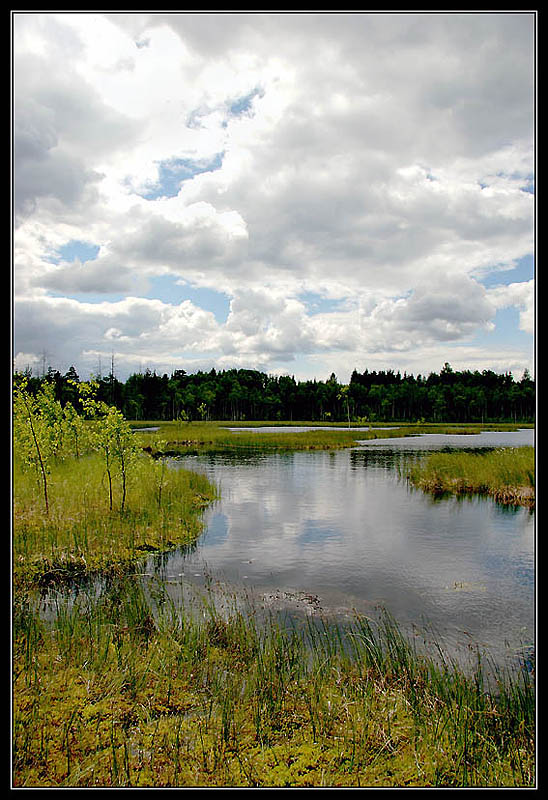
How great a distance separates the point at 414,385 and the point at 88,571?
114 meters

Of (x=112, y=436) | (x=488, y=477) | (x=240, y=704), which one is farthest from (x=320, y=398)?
(x=240, y=704)

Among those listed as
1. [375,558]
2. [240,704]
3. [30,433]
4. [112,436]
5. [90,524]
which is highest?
[30,433]

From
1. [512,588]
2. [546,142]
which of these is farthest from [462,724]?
[512,588]

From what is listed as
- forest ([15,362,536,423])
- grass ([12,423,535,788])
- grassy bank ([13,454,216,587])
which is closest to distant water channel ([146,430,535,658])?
grassy bank ([13,454,216,587])

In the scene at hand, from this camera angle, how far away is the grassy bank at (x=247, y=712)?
523 centimetres

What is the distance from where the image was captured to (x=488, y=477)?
26047mm

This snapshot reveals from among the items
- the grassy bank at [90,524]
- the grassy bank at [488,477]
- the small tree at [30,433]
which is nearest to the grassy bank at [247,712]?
the grassy bank at [90,524]

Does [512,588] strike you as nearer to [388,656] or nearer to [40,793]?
[388,656]

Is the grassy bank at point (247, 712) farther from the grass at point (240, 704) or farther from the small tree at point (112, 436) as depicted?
the small tree at point (112, 436)

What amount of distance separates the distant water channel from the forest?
4939 cm

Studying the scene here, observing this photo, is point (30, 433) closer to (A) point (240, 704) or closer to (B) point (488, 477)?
(A) point (240, 704)

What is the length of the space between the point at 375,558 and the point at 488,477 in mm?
13966

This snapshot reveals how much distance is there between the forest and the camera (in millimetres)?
75875

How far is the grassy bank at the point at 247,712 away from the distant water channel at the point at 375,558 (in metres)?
→ 2.00
